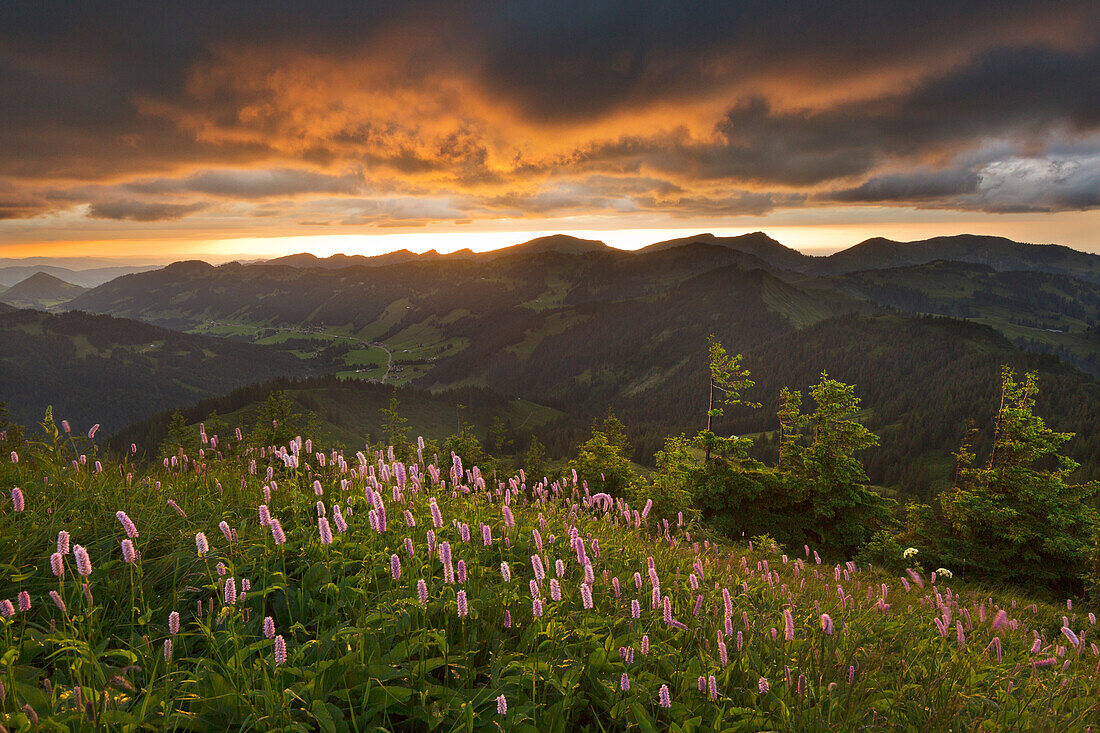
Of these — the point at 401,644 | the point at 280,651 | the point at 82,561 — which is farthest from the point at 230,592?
the point at 401,644

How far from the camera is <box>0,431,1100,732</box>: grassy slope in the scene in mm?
2902

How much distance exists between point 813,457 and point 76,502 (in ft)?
108

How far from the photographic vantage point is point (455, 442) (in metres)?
47.9

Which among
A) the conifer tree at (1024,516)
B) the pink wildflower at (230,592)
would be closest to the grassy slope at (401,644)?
the pink wildflower at (230,592)

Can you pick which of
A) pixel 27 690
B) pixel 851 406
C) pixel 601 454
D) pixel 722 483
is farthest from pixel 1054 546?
pixel 27 690

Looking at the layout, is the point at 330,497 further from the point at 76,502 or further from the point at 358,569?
the point at 76,502

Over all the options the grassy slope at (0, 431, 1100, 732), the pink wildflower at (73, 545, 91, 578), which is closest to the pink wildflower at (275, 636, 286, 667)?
the grassy slope at (0, 431, 1100, 732)

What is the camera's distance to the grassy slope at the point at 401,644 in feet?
9.52

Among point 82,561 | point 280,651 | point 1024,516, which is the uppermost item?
point 82,561

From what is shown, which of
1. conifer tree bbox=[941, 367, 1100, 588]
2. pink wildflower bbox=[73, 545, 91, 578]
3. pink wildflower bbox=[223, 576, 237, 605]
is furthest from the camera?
conifer tree bbox=[941, 367, 1100, 588]

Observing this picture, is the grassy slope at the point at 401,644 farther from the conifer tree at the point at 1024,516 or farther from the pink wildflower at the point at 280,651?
the conifer tree at the point at 1024,516

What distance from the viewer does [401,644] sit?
3.33 meters

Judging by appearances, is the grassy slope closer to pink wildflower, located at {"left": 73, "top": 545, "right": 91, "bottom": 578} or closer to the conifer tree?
pink wildflower, located at {"left": 73, "top": 545, "right": 91, "bottom": 578}

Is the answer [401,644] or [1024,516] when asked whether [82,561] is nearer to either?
[401,644]
